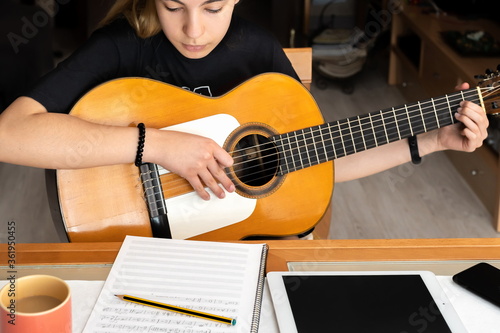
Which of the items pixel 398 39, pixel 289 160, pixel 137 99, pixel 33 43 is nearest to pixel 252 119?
pixel 289 160

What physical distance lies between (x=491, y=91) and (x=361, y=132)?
0.86 ft

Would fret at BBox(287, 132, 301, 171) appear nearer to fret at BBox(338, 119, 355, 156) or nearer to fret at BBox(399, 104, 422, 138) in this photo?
fret at BBox(338, 119, 355, 156)

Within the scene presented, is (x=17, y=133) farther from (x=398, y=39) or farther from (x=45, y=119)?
(x=398, y=39)

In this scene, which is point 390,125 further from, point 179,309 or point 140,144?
point 179,309

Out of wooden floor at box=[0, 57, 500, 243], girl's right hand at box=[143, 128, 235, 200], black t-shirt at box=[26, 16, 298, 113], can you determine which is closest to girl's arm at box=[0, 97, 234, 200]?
girl's right hand at box=[143, 128, 235, 200]

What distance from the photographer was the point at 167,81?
1427mm

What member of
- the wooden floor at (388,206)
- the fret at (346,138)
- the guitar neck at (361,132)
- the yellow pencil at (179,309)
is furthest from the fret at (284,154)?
the wooden floor at (388,206)

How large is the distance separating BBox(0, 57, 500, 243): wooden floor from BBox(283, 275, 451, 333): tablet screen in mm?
1439

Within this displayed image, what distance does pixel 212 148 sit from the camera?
1260 millimetres

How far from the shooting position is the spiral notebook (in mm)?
881

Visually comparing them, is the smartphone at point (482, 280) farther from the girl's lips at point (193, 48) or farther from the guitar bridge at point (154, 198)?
the girl's lips at point (193, 48)

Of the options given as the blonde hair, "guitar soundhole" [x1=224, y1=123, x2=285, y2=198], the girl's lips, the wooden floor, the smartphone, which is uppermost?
the blonde hair

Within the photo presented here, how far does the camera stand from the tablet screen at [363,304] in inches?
35.0

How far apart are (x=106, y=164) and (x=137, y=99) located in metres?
0.14
